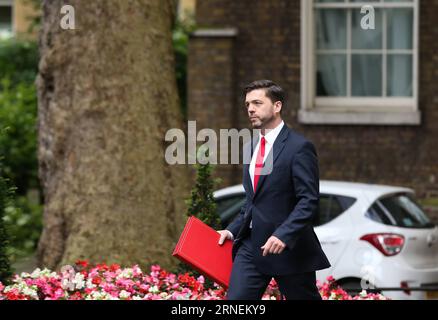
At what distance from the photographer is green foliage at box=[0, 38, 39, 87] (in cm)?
2089

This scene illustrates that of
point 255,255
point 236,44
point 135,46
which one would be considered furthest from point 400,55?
point 255,255

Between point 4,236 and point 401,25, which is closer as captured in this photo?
point 4,236

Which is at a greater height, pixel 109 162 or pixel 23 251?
pixel 109 162

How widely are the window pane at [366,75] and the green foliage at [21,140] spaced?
5325 millimetres

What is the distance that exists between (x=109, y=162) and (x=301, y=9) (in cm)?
728

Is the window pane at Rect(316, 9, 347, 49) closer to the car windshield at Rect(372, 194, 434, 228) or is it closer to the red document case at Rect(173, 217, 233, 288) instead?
the car windshield at Rect(372, 194, 434, 228)

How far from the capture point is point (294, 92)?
16281mm

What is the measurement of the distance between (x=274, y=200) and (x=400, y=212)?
16.4 ft

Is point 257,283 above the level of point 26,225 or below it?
above

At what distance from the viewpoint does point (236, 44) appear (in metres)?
16.4

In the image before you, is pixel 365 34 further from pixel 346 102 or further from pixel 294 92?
pixel 294 92

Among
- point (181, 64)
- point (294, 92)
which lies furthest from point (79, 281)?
point (181, 64)

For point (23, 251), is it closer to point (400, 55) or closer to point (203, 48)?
point (203, 48)
